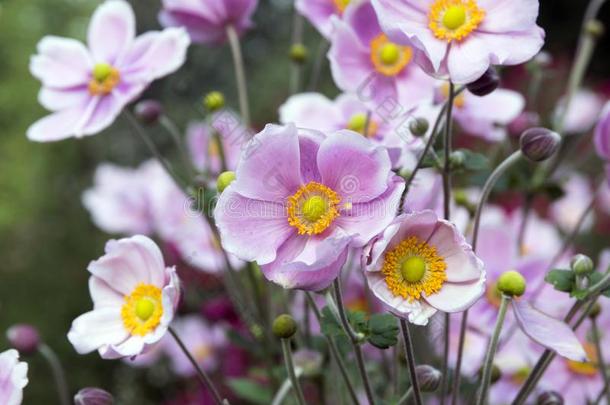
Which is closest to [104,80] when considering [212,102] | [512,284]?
[212,102]

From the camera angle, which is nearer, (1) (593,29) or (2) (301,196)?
(2) (301,196)

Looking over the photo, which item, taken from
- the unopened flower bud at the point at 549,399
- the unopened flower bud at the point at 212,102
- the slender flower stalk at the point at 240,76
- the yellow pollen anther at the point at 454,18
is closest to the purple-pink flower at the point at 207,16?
the slender flower stalk at the point at 240,76

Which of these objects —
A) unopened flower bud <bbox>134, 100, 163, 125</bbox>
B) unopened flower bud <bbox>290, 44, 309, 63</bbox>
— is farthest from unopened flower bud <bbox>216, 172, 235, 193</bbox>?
unopened flower bud <bbox>290, 44, 309, 63</bbox>

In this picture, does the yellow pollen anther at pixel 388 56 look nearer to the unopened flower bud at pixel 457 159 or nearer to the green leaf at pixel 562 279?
the unopened flower bud at pixel 457 159

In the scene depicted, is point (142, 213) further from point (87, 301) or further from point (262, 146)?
point (87, 301)

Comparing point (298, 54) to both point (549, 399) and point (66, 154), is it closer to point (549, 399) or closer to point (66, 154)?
point (549, 399)

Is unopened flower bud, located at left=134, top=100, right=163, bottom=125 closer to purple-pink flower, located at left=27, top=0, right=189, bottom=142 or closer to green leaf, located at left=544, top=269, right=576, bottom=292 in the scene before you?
purple-pink flower, located at left=27, top=0, right=189, bottom=142
